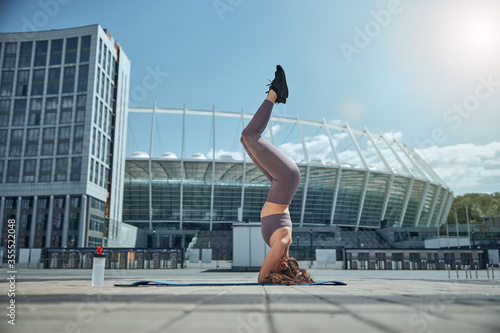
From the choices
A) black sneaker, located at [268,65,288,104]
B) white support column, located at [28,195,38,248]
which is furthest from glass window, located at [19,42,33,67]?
black sneaker, located at [268,65,288,104]

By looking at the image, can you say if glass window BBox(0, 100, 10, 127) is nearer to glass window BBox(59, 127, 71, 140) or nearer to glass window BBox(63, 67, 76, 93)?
glass window BBox(59, 127, 71, 140)

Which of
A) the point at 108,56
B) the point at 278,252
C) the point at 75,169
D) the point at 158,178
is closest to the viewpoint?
the point at 278,252

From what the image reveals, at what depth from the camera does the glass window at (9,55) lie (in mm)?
61031

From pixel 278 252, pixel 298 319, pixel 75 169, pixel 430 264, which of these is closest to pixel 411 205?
pixel 430 264

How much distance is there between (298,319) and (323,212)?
73.7 meters

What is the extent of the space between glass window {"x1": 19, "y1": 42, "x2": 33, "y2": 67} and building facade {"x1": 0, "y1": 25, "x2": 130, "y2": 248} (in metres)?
0.13

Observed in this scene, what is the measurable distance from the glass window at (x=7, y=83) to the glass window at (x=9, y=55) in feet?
3.99

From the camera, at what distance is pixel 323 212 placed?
7562cm

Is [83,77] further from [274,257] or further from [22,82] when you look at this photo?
[274,257]

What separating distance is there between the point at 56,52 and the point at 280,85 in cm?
5781

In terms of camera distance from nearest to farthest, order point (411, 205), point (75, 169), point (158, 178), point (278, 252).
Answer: point (278, 252) → point (75, 169) → point (158, 178) → point (411, 205)

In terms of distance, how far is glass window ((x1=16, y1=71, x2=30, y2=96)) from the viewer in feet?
198

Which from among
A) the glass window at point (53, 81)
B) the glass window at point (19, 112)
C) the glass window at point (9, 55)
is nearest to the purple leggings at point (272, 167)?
the glass window at point (53, 81)

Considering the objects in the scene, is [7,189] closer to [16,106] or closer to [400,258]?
[16,106]
